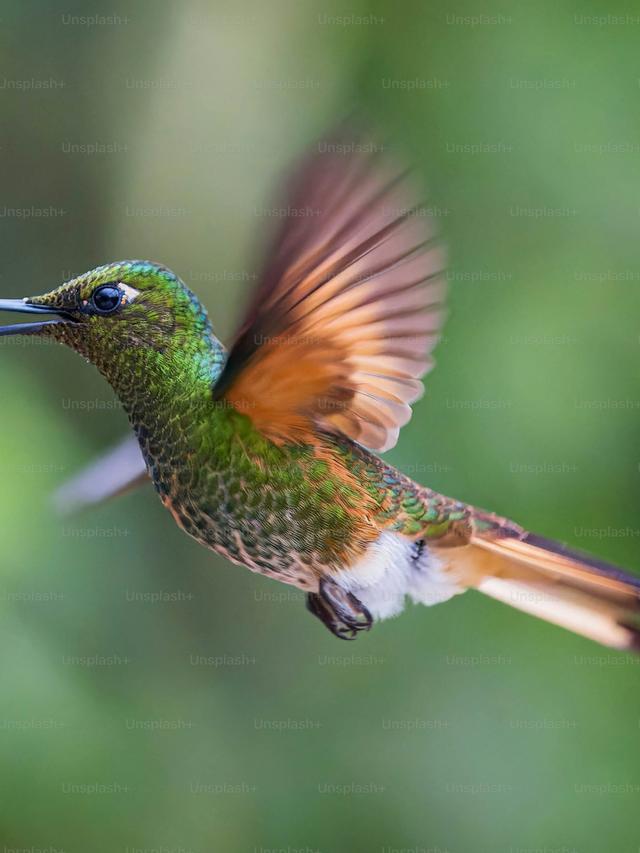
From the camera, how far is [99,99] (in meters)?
3.69

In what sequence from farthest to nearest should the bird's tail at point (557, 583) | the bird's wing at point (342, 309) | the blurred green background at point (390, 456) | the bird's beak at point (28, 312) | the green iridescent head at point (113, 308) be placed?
the blurred green background at point (390, 456) → the bird's tail at point (557, 583) → the green iridescent head at point (113, 308) → the bird's beak at point (28, 312) → the bird's wing at point (342, 309)

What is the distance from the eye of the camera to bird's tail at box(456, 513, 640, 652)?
1.71 metres

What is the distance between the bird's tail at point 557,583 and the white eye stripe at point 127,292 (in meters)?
0.75

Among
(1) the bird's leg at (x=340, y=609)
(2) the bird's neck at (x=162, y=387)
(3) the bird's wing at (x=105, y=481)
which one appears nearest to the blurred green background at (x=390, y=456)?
(3) the bird's wing at (x=105, y=481)

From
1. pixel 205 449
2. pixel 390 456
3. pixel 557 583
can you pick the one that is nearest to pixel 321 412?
pixel 205 449

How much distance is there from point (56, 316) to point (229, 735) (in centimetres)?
217

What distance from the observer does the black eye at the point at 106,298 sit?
149 cm

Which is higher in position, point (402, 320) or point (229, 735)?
point (402, 320)

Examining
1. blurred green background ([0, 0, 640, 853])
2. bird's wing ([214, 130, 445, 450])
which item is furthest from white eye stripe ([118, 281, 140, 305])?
blurred green background ([0, 0, 640, 853])

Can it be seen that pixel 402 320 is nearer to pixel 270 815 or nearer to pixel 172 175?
pixel 270 815

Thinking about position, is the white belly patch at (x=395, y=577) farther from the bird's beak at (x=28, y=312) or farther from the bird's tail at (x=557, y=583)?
the bird's beak at (x=28, y=312)

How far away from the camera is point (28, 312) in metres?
1.44

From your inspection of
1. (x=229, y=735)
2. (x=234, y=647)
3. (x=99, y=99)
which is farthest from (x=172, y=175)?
(x=229, y=735)

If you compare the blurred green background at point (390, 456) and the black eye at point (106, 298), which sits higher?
the black eye at point (106, 298)
